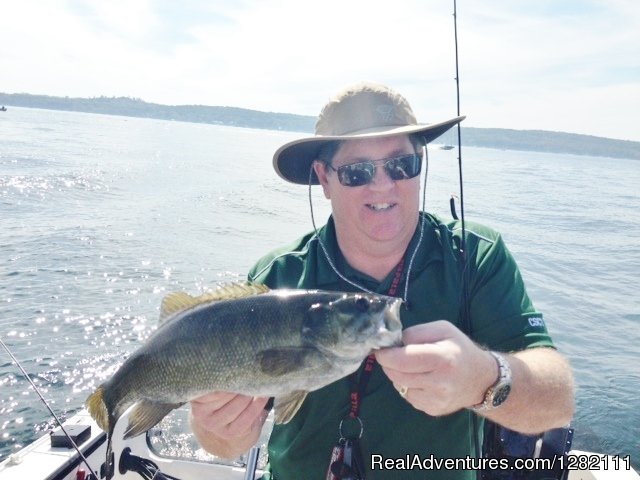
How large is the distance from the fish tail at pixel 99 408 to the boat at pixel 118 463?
150cm

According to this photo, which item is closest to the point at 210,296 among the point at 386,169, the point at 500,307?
the point at 386,169

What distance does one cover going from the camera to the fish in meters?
2.75

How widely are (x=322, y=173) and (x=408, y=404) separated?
1760 millimetres

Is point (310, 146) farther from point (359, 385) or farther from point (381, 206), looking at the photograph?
point (359, 385)

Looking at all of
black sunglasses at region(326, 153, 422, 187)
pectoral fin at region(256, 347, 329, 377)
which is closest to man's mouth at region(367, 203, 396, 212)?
black sunglasses at region(326, 153, 422, 187)

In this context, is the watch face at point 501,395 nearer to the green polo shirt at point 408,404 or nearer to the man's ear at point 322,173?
the green polo shirt at point 408,404

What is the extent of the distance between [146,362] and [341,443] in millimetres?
1217

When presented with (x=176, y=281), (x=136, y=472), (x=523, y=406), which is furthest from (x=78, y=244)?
(x=523, y=406)

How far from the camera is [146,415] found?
294 cm

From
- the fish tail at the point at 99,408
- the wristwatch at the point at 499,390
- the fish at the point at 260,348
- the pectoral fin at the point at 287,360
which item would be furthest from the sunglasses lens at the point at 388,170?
the fish tail at the point at 99,408

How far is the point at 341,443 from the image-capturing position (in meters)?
3.12

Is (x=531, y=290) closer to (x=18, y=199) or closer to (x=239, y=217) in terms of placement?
(x=239, y=217)

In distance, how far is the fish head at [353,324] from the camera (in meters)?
2.58

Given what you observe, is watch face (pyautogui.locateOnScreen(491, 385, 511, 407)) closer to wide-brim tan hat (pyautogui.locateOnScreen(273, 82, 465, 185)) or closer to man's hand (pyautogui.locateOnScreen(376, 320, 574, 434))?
man's hand (pyautogui.locateOnScreen(376, 320, 574, 434))
